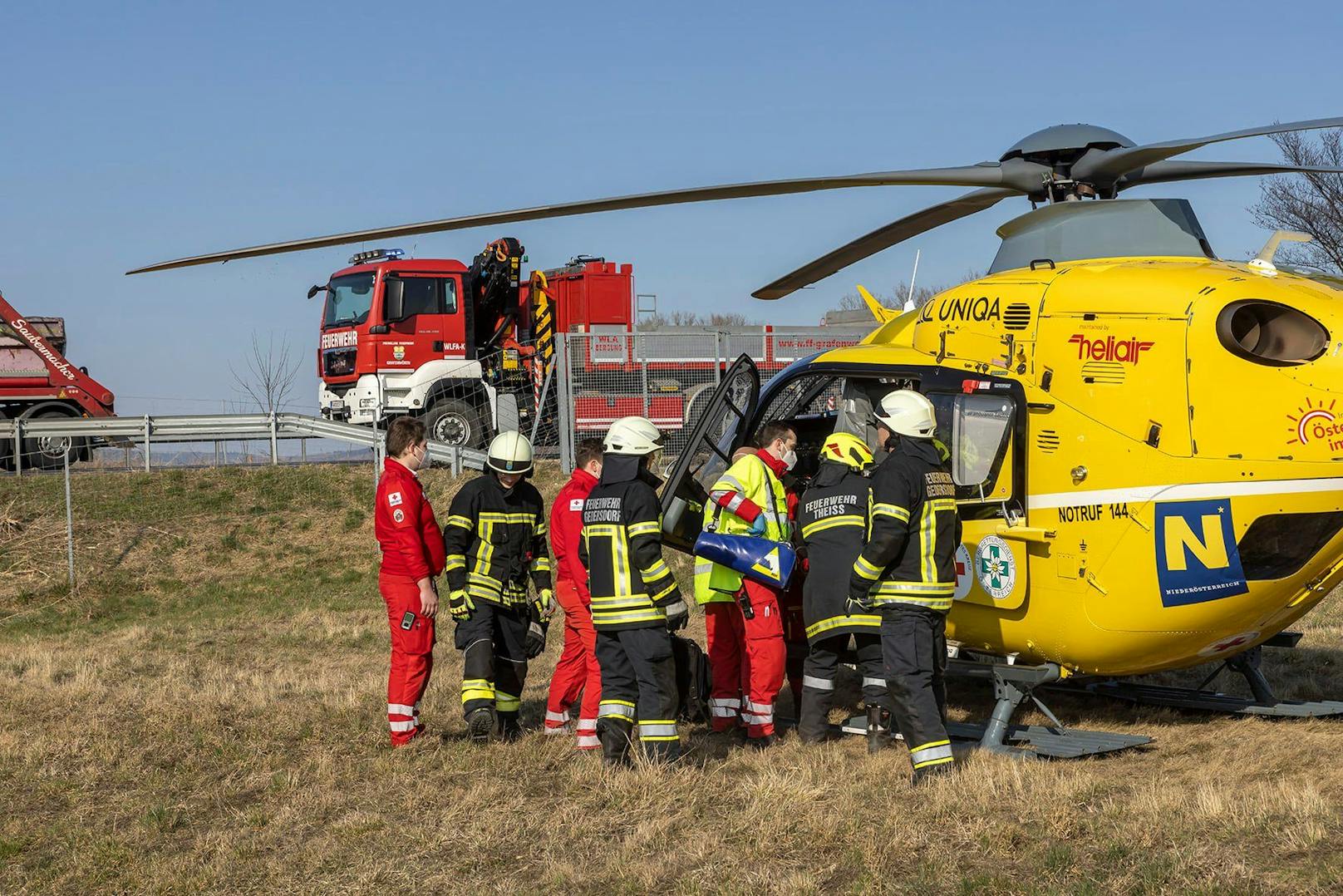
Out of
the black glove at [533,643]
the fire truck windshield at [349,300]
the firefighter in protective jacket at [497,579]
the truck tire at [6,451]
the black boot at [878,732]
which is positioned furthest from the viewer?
the truck tire at [6,451]

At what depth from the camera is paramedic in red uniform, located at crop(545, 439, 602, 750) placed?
7199mm

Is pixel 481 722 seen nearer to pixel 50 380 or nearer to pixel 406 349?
pixel 406 349

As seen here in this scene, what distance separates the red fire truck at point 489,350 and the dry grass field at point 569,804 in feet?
29.8

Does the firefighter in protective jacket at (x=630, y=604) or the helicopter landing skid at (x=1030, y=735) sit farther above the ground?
the firefighter in protective jacket at (x=630, y=604)

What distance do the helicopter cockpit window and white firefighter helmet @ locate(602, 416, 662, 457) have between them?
1584 mm

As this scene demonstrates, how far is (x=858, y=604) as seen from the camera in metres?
6.85

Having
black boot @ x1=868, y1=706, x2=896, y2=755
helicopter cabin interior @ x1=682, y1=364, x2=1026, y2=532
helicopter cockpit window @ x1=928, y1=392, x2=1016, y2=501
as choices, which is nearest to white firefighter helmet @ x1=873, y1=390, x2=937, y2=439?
helicopter cabin interior @ x1=682, y1=364, x2=1026, y2=532

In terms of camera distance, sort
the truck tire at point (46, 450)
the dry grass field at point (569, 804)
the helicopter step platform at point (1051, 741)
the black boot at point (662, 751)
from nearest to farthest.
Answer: the dry grass field at point (569, 804)
the black boot at point (662, 751)
the helicopter step platform at point (1051, 741)
the truck tire at point (46, 450)

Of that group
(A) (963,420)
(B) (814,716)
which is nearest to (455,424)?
(B) (814,716)

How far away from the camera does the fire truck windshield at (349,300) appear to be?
1978cm

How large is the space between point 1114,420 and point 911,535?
116 centimetres

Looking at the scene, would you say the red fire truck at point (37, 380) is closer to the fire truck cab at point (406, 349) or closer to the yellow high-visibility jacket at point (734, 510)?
A: the fire truck cab at point (406, 349)

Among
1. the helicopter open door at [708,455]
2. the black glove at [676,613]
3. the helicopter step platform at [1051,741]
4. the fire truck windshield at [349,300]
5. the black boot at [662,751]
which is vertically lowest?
the helicopter step platform at [1051,741]

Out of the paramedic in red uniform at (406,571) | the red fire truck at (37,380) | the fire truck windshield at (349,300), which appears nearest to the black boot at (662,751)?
the paramedic in red uniform at (406,571)
